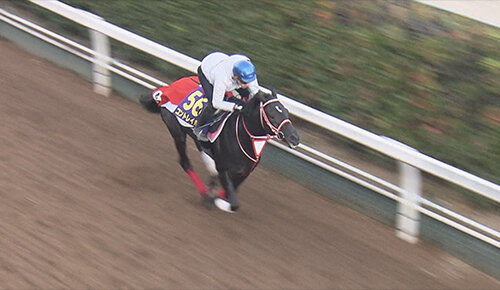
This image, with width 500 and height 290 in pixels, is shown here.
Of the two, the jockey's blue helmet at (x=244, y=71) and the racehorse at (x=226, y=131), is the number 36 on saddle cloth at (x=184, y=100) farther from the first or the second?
the jockey's blue helmet at (x=244, y=71)

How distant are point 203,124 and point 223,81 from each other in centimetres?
48

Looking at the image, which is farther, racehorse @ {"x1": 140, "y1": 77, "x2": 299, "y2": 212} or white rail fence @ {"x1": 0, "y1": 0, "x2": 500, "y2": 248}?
white rail fence @ {"x1": 0, "y1": 0, "x2": 500, "y2": 248}

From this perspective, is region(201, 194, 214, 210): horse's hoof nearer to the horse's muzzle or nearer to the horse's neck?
the horse's neck

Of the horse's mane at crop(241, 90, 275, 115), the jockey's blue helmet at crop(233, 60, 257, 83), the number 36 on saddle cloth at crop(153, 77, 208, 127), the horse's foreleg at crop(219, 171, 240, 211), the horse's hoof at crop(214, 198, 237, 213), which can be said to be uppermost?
the jockey's blue helmet at crop(233, 60, 257, 83)

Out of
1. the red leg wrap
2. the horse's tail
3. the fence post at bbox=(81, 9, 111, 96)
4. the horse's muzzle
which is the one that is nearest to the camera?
the horse's muzzle

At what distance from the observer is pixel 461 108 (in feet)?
20.6

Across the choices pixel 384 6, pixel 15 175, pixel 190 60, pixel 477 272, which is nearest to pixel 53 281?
pixel 15 175

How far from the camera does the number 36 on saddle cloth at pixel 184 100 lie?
20.8ft

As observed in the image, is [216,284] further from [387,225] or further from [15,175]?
[15,175]

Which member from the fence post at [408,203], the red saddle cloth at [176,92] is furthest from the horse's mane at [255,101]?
the fence post at [408,203]

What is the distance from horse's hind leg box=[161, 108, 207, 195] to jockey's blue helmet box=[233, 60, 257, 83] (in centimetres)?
99

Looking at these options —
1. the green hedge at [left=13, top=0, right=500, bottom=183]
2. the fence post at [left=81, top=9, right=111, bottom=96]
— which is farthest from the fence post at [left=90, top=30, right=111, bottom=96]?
the green hedge at [left=13, top=0, right=500, bottom=183]

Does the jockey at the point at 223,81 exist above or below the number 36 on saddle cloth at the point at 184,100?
above

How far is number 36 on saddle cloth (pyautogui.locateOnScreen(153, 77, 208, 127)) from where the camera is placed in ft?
20.8
